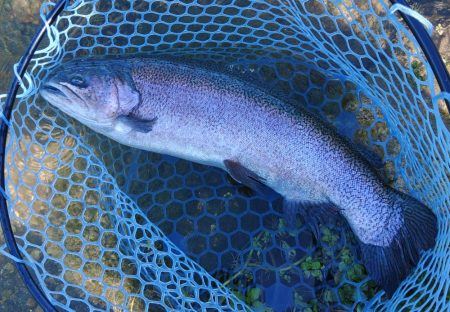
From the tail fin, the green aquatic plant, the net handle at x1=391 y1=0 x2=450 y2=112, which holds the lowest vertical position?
the green aquatic plant

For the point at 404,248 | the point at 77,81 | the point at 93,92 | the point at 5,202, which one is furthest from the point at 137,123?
the point at 404,248

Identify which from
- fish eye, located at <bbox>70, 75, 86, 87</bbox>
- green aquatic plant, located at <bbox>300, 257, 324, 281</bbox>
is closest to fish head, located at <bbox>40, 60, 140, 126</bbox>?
fish eye, located at <bbox>70, 75, 86, 87</bbox>

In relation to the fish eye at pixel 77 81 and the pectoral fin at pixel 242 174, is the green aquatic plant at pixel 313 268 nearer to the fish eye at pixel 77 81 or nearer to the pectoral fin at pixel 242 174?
the pectoral fin at pixel 242 174

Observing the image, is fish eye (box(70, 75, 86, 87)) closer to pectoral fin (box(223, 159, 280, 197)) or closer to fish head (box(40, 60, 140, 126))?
fish head (box(40, 60, 140, 126))

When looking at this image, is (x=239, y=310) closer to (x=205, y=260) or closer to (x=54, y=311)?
(x=205, y=260)

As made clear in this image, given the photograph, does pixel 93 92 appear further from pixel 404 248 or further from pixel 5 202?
pixel 404 248

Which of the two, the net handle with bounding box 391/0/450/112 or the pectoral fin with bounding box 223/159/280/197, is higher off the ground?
the net handle with bounding box 391/0/450/112
